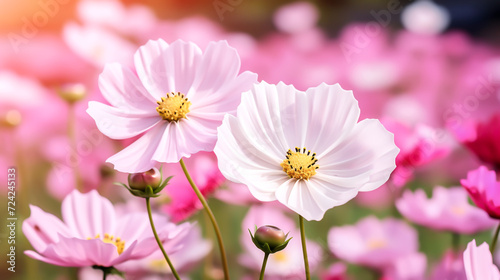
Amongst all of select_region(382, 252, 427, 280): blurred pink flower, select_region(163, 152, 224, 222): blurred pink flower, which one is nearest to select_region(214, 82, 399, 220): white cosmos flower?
select_region(163, 152, 224, 222): blurred pink flower

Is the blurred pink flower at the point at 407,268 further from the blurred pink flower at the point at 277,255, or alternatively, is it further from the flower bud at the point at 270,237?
the flower bud at the point at 270,237

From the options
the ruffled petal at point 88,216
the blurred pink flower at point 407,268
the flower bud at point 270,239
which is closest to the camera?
the flower bud at point 270,239

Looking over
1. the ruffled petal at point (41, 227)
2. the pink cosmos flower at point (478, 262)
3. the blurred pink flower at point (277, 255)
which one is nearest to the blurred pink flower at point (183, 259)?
the blurred pink flower at point (277, 255)

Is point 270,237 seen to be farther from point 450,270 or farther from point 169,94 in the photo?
point 450,270

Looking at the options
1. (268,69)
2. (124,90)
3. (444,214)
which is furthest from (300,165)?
(268,69)

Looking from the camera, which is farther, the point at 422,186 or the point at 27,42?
the point at 422,186

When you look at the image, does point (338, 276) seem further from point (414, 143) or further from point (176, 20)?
point (176, 20)

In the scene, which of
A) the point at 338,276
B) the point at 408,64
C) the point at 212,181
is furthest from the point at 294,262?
the point at 408,64
